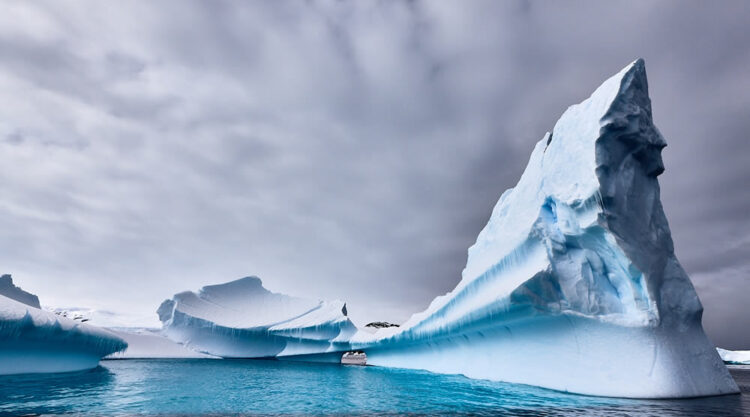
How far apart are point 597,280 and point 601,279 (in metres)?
0.11

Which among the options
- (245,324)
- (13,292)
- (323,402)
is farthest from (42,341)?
(245,324)

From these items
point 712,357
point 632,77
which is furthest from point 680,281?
point 632,77


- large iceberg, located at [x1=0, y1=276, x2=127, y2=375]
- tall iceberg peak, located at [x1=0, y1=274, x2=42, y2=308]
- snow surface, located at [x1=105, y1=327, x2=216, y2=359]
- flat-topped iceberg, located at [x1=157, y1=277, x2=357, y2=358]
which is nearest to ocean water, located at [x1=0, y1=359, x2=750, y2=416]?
large iceberg, located at [x1=0, y1=276, x2=127, y2=375]

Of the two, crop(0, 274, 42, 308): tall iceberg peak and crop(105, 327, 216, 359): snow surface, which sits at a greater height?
crop(0, 274, 42, 308): tall iceberg peak

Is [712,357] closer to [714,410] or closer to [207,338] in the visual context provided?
[714,410]

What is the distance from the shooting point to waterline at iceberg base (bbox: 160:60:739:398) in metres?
7.49

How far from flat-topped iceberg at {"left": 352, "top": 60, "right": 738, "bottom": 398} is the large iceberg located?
11.2 m

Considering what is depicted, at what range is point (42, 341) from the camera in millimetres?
10953

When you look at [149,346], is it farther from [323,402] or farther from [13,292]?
[323,402]

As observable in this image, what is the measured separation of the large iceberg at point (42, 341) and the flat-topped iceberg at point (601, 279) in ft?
36.9

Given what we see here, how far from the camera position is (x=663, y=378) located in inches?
277

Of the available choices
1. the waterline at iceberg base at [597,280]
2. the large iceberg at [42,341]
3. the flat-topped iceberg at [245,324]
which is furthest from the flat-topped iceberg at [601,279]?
the flat-topped iceberg at [245,324]

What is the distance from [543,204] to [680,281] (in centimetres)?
313

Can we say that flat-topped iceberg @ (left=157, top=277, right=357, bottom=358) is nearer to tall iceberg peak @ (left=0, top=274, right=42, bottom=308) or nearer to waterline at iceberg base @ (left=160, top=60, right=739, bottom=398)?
tall iceberg peak @ (left=0, top=274, right=42, bottom=308)
